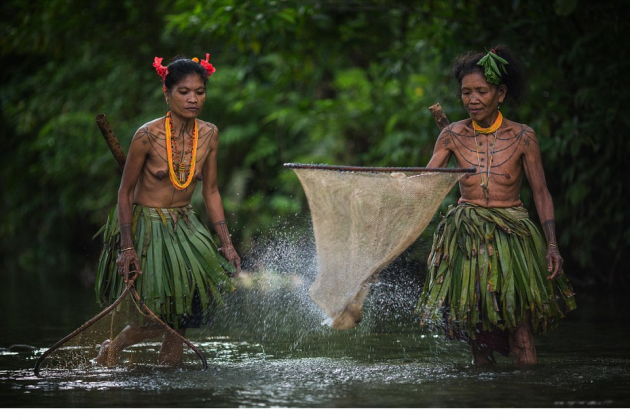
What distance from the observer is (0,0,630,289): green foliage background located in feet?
27.9

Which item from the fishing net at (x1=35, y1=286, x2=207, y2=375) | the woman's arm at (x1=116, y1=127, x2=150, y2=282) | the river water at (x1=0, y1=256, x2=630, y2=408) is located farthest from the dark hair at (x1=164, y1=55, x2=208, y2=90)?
the river water at (x1=0, y1=256, x2=630, y2=408)

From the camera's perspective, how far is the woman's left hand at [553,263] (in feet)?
16.0

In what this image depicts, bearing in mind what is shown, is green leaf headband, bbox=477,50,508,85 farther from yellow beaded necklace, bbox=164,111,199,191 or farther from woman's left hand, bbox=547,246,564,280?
yellow beaded necklace, bbox=164,111,199,191

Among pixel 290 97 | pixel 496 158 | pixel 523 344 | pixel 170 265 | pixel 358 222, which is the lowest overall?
pixel 523 344

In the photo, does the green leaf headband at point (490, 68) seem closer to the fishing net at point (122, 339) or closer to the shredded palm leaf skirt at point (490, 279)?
the shredded palm leaf skirt at point (490, 279)

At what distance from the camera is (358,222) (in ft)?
17.0

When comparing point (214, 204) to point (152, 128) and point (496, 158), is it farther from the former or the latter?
point (496, 158)

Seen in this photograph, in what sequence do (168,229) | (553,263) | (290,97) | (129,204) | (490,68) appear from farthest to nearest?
(290,97)
(168,229)
(129,204)
(490,68)
(553,263)

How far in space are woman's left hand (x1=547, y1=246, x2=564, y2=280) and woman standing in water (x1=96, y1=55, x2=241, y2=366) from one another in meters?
1.66

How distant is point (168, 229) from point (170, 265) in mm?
193

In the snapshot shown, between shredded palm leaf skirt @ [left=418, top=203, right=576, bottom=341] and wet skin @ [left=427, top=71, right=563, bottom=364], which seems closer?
shredded palm leaf skirt @ [left=418, top=203, right=576, bottom=341]

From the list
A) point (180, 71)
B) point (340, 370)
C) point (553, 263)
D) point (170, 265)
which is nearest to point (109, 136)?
point (180, 71)

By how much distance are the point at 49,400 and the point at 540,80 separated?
18.6 feet

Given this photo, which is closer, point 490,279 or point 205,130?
point 490,279
